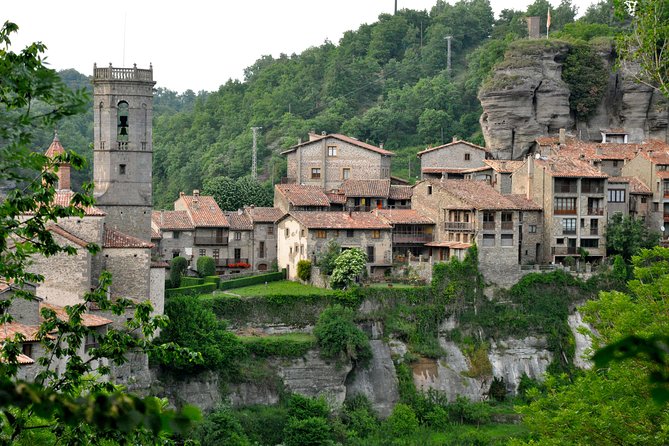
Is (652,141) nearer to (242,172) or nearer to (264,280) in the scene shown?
(264,280)

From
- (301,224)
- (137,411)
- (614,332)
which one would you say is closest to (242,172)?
(301,224)

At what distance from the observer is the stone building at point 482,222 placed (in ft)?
193

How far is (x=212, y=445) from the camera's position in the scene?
43.9 meters

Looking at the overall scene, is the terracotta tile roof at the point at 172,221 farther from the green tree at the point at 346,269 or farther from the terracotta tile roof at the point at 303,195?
the green tree at the point at 346,269

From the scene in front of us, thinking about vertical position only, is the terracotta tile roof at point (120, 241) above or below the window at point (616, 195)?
below

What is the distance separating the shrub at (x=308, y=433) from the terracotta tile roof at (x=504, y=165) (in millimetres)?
24741

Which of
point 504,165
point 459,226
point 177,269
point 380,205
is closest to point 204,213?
point 177,269

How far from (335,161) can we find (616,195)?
1855 cm

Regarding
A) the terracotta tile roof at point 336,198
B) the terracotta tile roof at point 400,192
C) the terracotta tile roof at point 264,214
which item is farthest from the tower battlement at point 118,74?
the terracotta tile roof at point 400,192

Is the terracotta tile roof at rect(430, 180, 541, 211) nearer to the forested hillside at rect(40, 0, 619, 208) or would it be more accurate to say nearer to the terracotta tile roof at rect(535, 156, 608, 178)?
the terracotta tile roof at rect(535, 156, 608, 178)

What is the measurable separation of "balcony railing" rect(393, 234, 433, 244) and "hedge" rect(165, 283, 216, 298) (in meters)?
11.4

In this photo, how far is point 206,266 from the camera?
59094 mm

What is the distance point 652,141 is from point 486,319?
21.8 metres

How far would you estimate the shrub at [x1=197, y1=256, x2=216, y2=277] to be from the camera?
59.1m
